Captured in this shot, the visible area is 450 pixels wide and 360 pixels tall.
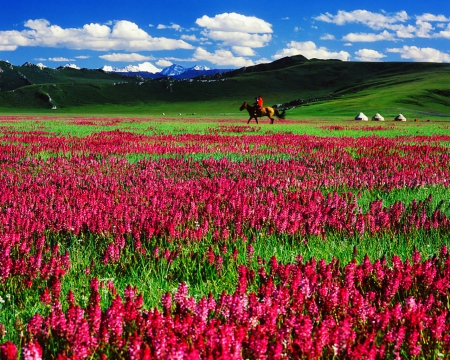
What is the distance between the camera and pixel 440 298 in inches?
133

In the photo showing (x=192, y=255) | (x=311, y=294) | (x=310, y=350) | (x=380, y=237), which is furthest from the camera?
(x=380, y=237)

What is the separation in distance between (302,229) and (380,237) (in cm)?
90

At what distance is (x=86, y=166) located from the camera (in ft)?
35.9

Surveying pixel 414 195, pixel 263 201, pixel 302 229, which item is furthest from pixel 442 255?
pixel 414 195

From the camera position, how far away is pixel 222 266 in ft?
13.5

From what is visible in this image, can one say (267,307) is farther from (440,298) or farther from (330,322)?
(440,298)

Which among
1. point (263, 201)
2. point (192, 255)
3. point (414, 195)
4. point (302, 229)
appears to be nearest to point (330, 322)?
point (192, 255)

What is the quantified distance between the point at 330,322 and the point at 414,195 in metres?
5.93

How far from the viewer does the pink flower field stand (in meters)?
2.40

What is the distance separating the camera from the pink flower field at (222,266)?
2.40 m

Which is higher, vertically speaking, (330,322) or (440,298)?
(330,322)

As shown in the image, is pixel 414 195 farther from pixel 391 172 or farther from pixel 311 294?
pixel 311 294

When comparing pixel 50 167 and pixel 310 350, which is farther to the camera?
pixel 50 167

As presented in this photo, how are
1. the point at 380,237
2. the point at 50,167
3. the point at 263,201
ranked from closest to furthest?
the point at 380,237 → the point at 263,201 → the point at 50,167
